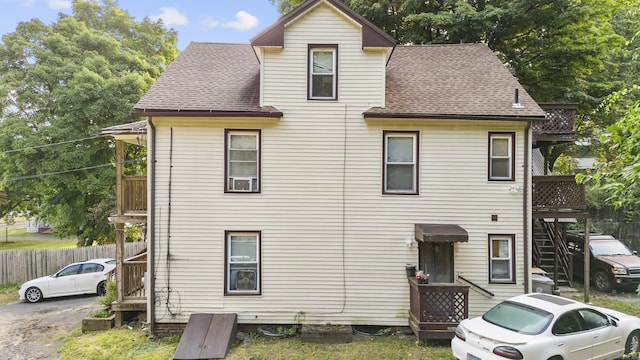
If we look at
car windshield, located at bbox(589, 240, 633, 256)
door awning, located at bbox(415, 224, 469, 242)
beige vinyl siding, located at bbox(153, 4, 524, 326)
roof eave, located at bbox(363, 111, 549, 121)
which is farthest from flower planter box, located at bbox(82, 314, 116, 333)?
car windshield, located at bbox(589, 240, 633, 256)

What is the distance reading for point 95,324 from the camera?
32.3 ft

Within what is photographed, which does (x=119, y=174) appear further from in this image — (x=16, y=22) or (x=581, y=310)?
(x=16, y=22)

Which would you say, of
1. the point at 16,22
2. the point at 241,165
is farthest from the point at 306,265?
the point at 16,22

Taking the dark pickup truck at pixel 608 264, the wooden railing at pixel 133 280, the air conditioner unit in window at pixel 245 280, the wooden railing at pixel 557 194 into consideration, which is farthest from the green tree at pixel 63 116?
the dark pickup truck at pixel 608 264

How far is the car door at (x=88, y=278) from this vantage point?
13792mm

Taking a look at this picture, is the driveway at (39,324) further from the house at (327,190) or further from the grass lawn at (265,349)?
the house at (327,190)

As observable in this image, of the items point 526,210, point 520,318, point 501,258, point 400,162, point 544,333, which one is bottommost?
point 544,333

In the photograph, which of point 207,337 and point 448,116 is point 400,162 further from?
point 207,337

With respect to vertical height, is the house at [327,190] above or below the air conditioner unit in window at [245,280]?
above

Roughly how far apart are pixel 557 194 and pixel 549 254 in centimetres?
521

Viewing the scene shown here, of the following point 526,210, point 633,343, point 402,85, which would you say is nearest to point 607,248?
point 526,210

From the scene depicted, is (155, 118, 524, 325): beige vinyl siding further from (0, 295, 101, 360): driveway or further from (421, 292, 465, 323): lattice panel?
(0, 295, 101, 360): driveway

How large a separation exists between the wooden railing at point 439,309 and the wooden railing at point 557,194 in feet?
14.5

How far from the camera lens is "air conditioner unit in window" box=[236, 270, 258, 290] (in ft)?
31.1
